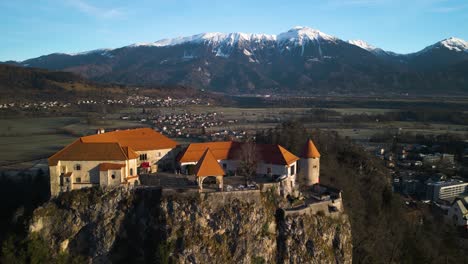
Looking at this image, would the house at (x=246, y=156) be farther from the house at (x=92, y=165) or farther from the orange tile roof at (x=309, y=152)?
the house at (x=92, y=165)

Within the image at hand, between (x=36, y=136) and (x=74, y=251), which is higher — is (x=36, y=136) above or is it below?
above

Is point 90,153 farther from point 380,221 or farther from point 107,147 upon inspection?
point 380,221

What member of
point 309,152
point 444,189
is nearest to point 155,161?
point 309,152

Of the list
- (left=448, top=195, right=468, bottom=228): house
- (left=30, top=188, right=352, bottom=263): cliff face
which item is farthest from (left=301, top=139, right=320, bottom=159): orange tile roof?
(left=448, top=195, right=468, bottom=228): house

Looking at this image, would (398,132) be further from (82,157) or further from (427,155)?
(82,157)

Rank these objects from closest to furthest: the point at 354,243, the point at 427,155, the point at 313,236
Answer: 1. the point at 313,236
2. the point at 354,243
3. the point at 427,155

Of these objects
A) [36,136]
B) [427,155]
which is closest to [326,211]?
[427,155]
